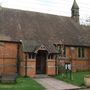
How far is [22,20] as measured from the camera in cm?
4200

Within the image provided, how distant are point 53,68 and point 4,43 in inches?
294

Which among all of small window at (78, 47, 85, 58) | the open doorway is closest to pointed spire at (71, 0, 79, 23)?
small window at (78, 47, 85, 58)

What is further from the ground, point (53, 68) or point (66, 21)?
point (66, 21)

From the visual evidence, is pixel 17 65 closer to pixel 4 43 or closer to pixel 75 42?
pixel 4 43

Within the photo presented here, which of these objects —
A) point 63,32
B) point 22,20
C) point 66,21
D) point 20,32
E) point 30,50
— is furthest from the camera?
point 66,21

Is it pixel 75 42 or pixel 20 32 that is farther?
pixel 75 42

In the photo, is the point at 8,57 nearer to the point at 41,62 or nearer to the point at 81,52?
the point at 41,62

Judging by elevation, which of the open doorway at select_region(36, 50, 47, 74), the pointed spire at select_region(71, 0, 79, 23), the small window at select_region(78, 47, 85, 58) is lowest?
the open doorway at select_region(36, 50, 47, 74)

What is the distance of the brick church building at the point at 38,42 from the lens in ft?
120

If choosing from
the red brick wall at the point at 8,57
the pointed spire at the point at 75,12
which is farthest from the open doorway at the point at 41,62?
the pointed spire at the point at 75,12

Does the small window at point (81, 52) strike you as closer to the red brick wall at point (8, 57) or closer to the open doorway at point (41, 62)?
the open doorway at point (41, 62)

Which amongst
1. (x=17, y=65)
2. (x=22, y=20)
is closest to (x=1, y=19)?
(x=22, y=20)

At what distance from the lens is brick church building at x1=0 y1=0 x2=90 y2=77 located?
36.6 metres

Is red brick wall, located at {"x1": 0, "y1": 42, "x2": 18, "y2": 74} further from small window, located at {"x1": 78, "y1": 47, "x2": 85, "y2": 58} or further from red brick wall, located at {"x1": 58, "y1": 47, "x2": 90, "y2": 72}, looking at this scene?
small window, located at {"x1": 78, "y1": 47, "x2": 85, "y2": 58}
